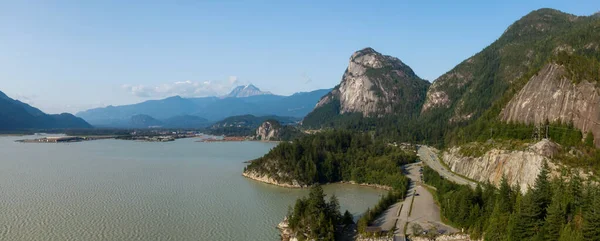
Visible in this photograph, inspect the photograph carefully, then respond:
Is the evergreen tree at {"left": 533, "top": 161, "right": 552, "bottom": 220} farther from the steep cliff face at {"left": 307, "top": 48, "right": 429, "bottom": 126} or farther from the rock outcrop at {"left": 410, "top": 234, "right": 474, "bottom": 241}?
the steep cliff face at {"left": 307, "top": 48, "right": 429, "bottom": 126}

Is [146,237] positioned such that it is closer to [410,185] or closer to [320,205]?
[320,205]

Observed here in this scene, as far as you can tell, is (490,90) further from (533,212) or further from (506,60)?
(533,212)

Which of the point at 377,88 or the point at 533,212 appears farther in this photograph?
the point at 377,88

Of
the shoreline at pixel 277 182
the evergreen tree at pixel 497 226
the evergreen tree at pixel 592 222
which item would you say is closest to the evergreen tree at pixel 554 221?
the evergreen tree at pixel 592 222

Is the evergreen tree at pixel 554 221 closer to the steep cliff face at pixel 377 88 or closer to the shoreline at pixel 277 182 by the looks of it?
the shoreline at pixel 277 182

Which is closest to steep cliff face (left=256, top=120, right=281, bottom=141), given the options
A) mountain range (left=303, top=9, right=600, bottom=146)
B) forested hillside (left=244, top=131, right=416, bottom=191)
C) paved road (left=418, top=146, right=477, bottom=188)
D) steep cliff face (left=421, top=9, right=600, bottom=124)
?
mountain range (left=303, top=9, right=600, bottom=146)

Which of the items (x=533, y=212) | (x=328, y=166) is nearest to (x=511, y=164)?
(x=533, y=212)
